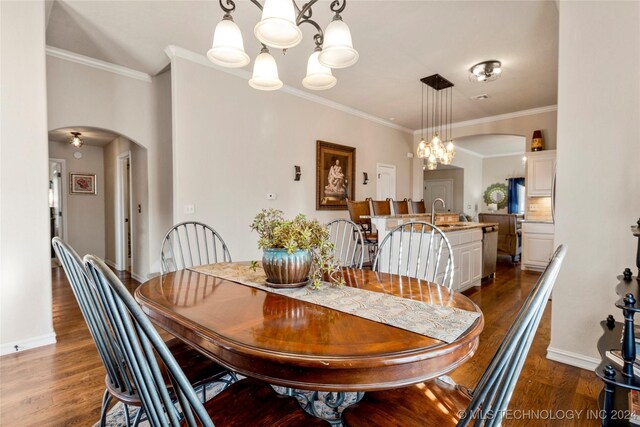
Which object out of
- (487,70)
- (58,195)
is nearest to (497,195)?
(487,70)

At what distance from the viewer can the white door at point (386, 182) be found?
633cm

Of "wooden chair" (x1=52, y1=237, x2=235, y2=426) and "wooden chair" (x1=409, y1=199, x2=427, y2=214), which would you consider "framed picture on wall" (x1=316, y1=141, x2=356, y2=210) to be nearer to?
"wooden chair" (x1=409, y1=199, x2=427, y2=214)

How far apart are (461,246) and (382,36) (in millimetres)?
2485

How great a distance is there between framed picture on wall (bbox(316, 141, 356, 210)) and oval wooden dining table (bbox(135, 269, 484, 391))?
394 centimetres

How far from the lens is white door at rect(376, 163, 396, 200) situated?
6.33m

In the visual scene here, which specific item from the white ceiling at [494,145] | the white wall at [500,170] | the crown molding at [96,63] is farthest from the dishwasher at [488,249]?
the white wall at [500,170]

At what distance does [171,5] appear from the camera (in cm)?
274

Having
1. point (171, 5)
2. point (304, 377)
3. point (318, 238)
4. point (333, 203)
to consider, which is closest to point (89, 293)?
point (304, 377)

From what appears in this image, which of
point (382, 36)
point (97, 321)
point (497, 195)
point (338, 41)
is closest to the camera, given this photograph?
point (97, 321)

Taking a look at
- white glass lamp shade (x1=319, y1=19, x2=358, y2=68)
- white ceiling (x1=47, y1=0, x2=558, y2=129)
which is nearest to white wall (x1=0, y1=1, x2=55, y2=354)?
white ceiling (x1=47, y1=0, x2=558, y2=129)

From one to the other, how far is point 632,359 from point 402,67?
141 inches

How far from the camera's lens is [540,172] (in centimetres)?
539

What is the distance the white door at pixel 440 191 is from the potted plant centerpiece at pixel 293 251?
390 inches

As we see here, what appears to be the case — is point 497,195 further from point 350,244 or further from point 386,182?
point 350,244
